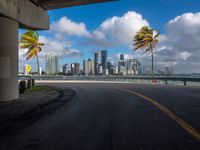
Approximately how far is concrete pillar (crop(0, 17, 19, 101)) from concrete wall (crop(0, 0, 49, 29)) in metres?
0.54

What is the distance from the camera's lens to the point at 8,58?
13281 millimetres

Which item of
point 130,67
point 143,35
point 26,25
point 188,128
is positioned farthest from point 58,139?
point 130,67

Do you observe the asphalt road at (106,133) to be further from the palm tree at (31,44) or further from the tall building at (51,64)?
the tall building at (51,64)

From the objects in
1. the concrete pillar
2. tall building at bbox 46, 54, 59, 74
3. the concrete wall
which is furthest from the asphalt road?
tall building at bbox 46, 54, 59, 74

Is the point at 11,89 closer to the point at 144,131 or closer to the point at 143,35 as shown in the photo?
the point at 144,131

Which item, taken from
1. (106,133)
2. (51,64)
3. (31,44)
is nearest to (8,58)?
(106,133)

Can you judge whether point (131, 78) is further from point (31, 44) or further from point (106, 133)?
point (106, 133)

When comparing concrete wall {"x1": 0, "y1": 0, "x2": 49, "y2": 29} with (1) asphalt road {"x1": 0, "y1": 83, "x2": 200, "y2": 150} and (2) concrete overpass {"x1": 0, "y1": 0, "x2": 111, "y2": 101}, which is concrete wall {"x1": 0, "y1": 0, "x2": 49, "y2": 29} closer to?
(2) concrete overpass {"x1": 0, "y1": 0, "x2": 111, "y2": 101}

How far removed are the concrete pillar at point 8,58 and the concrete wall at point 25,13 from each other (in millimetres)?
536

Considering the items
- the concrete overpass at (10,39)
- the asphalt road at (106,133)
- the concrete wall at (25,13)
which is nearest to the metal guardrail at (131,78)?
the concrete wall at (25,13)

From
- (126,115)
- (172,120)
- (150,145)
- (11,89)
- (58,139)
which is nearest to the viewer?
(150,145)

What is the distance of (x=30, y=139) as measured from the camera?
5.91 meters

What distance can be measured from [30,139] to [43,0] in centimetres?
1186

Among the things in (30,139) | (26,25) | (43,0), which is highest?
(43,0)
